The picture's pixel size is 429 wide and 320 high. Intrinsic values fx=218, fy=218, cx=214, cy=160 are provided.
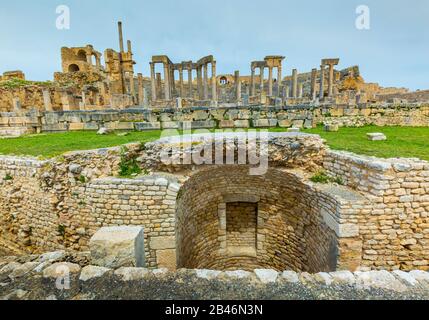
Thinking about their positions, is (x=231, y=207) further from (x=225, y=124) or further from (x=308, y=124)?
(x=308, y=124)

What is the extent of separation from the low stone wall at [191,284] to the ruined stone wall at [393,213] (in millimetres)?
1651

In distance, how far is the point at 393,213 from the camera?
4.45 meters

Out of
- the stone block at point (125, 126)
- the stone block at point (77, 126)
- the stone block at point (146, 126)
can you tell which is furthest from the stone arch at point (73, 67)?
the stone block at point (146, 126)

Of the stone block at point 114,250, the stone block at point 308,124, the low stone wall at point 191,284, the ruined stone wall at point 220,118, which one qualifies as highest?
the ruined stone wall at point 220,118

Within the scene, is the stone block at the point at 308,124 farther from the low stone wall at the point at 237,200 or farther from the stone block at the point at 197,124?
the low stone wall at the point at 237,200

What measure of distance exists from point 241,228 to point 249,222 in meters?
0.37

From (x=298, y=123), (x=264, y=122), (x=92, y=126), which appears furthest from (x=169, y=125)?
(x=298, y=123)

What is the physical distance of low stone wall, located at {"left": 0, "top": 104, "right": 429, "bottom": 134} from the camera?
32.7 ft

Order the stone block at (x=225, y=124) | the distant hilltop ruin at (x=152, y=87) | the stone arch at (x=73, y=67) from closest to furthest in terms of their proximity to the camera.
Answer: the stone block at (x=225, y=124)
the distant hilltop ruin at (x=152, y=87)
the stone arch at (x=73, y=67)

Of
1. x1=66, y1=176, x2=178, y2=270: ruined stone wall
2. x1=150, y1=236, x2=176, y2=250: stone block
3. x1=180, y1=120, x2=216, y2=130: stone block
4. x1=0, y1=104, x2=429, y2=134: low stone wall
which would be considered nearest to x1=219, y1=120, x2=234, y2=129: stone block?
x1=0, y1=104, x2=429, y2=134: low stone wall

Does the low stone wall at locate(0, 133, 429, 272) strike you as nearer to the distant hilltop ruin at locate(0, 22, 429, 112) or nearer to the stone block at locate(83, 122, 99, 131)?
the stone block at locate(83, 122, 99, 131)

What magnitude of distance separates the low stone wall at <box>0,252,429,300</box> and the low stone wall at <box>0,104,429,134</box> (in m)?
7.51

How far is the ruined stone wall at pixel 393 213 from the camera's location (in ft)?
14.1
